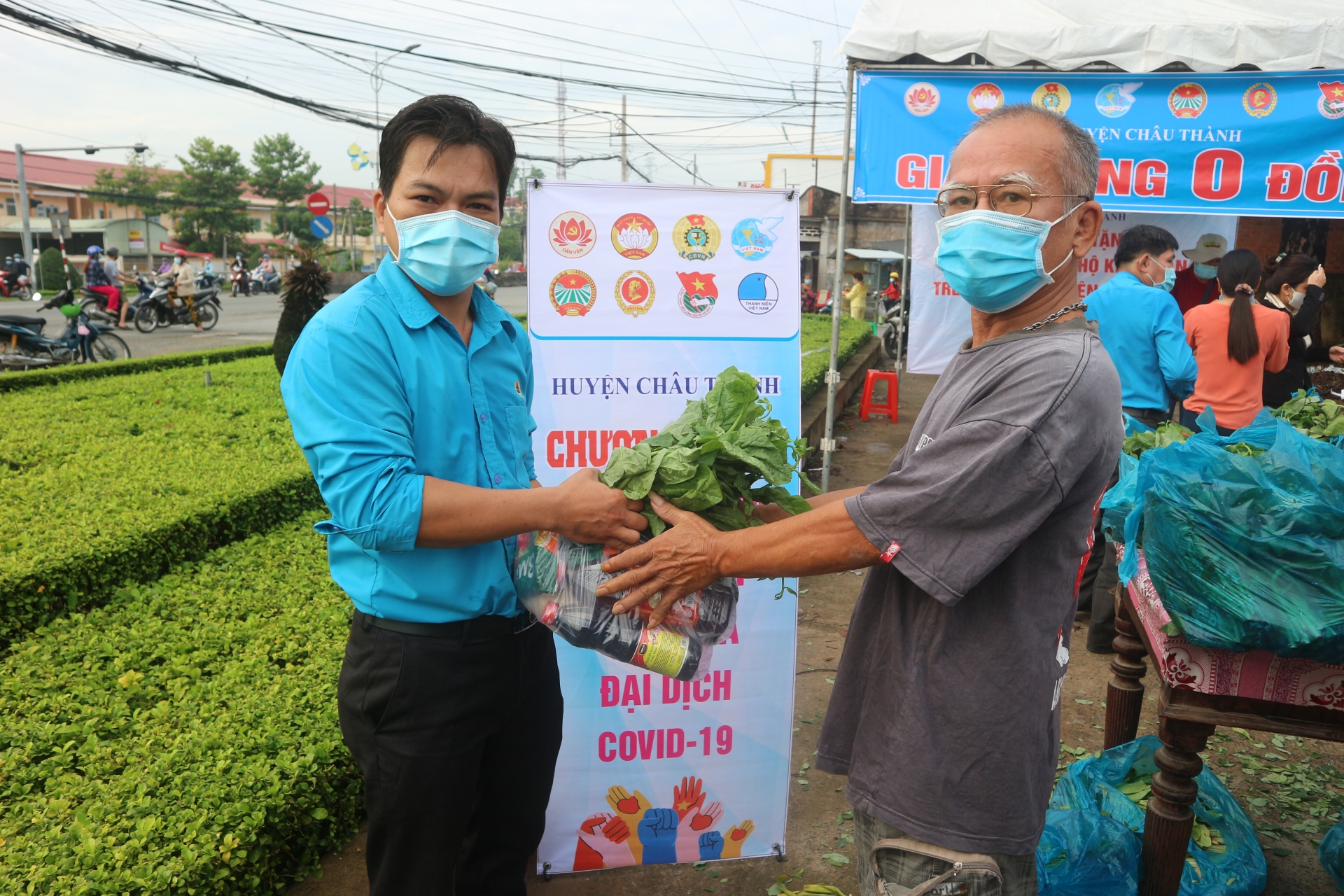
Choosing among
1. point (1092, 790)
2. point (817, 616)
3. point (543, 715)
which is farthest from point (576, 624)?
point (817, 616)

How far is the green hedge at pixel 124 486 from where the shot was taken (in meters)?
3.97

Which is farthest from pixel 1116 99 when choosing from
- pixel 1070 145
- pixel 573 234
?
pixel 1070 145

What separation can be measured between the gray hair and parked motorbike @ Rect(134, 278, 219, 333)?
20570 millimetres

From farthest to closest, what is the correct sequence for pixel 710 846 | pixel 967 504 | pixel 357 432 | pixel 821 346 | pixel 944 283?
pixel 821 346
pixel 944 283
pixel 710 846
pixel 357 432
pixel 967 504

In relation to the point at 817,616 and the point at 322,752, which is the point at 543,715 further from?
the point at 817,616

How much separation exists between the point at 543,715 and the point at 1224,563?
1783 mm

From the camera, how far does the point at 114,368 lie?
10273 millimetres

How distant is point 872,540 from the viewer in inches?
63.2

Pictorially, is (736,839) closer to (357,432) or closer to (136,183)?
(357,432)

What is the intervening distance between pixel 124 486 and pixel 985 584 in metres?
5.00

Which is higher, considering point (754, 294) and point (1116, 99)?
point (1116, 99)

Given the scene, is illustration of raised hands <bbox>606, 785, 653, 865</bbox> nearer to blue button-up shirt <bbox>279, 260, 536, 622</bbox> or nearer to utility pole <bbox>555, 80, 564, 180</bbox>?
blue button-up shirt <bbox>279, 260, 536, 622</bbox>

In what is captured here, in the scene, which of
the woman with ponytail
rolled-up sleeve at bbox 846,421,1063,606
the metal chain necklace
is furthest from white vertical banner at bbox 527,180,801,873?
the woman with ponytail

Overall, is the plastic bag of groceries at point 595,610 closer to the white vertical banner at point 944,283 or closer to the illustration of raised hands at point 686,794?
the illustration of raised hands at point 686,794
